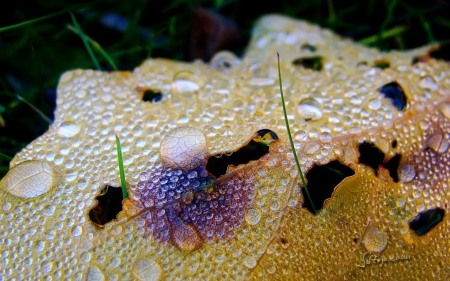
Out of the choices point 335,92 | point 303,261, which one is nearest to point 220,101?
point 335,92


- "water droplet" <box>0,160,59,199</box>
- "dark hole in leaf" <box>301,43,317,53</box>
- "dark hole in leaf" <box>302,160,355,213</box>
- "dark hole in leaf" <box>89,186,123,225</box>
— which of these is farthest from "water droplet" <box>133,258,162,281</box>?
"dark hole in leaf" <box>301,43,317,53</box>

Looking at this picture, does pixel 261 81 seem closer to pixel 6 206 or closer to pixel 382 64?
pixel 382 64

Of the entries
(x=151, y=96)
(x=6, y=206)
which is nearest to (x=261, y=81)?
(x=151, y=96)

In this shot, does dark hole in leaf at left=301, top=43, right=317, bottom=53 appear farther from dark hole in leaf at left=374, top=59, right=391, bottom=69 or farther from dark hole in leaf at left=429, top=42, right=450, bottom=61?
dark hole in leaf at left=429, top=42, right=450, bottom=61

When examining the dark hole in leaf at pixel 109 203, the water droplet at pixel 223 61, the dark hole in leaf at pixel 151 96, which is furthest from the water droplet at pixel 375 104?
the dark hole in leaf at pixel 109 203

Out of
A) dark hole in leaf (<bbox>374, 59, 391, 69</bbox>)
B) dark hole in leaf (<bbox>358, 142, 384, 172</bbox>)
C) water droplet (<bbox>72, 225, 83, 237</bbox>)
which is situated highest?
dark hole in leaf (<bbox>374, 59, 391, 69</bbox>)

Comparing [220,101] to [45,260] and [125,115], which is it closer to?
[125,115]
